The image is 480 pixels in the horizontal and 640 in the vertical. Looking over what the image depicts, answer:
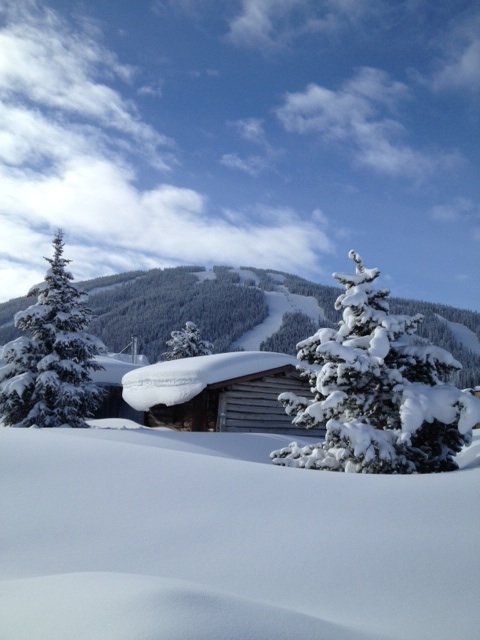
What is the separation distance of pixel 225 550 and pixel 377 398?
5.32 metres

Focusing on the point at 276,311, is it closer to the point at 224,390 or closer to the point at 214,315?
the point at 214,315

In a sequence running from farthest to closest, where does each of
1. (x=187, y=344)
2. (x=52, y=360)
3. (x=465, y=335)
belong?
(x=465, y=335), (x=187, y=344), (x=52, y=360)

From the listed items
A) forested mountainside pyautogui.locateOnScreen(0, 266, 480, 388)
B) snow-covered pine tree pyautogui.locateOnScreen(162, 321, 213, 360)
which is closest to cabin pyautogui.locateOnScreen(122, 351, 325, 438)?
snow-covered pine tree pyautogui.locateOnScreen(162, 321, 213, 360)

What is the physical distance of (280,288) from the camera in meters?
163

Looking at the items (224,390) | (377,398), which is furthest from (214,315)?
(377,398)

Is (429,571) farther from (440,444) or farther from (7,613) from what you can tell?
(440,444)

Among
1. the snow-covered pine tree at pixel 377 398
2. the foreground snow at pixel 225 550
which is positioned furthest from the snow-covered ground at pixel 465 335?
the foreground snow at pixel 225 550

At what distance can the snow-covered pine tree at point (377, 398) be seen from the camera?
23.2 ft

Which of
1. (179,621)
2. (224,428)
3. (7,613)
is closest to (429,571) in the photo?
(179,621)

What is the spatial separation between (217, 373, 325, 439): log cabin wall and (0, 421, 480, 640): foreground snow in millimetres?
10000

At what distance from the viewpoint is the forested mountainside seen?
261 ft

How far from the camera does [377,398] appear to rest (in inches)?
314

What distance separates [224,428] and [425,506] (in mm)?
11577

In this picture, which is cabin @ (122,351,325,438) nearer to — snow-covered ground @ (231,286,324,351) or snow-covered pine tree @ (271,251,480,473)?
snow-covered pine tree @ (271,251,480,473)
